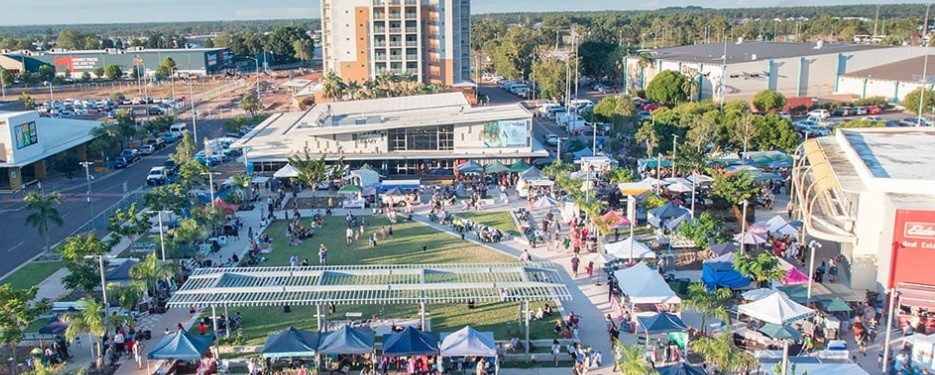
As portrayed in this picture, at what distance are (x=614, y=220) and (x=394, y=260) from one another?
927 centimetres

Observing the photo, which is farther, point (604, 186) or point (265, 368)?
point (604, 186)

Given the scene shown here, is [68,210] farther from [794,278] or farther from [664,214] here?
[794,278]

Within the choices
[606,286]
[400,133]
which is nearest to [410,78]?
[400,133]

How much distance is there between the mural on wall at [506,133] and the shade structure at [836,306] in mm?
25141

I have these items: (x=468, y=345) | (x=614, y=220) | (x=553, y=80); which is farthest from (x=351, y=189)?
(x=553, y=80)

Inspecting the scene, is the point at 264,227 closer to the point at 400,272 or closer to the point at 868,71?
the point at 400,272

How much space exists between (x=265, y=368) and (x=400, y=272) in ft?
18.5

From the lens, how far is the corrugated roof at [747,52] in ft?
269

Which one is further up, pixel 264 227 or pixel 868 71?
pixel 868 71

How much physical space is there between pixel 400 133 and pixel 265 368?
91.3 ft

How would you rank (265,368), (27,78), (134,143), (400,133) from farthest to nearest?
(27,78) < (134,143) < (400,133) < (265,368)

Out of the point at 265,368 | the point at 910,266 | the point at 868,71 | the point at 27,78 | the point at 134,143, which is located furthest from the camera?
the point at 27,78

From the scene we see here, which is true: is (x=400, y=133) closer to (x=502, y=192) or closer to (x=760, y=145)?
(x=502, y=192)

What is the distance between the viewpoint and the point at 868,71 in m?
80.7
